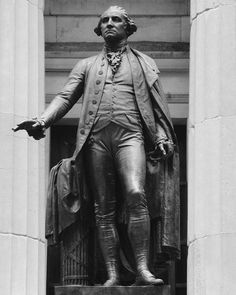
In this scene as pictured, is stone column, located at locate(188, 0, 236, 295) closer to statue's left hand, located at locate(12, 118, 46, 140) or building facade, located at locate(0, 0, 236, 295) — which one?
building facade, located at locate(0, 0, 236, 295)

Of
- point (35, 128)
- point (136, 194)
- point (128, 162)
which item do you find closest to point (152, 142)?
point (128, 162)

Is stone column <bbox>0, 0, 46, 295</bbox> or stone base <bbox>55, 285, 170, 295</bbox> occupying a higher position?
stone column <bbox>0, 0, 46, 295</bbox>

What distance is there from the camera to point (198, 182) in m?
31.3

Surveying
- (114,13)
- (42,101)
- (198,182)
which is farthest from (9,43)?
(114,13)

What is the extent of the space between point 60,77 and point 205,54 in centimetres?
353

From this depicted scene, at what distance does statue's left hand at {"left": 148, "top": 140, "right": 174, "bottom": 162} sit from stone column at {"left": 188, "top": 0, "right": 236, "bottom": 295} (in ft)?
25.4

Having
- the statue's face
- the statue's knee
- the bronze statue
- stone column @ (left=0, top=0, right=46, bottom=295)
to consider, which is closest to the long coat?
the bronze statue

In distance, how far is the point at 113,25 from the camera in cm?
2319

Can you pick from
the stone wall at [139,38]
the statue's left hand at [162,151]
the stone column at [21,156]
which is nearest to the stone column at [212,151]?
the stone wall at [139,38]

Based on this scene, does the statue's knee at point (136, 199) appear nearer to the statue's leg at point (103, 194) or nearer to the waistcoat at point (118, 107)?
the statue's leg at point (103, 194)

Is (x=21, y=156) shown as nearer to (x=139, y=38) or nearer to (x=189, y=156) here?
(x=189, y=156)

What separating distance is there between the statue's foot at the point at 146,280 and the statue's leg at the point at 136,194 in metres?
0.04

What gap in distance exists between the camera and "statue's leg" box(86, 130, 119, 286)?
22.8m

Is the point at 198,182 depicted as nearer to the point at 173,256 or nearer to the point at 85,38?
the point at 85,38
